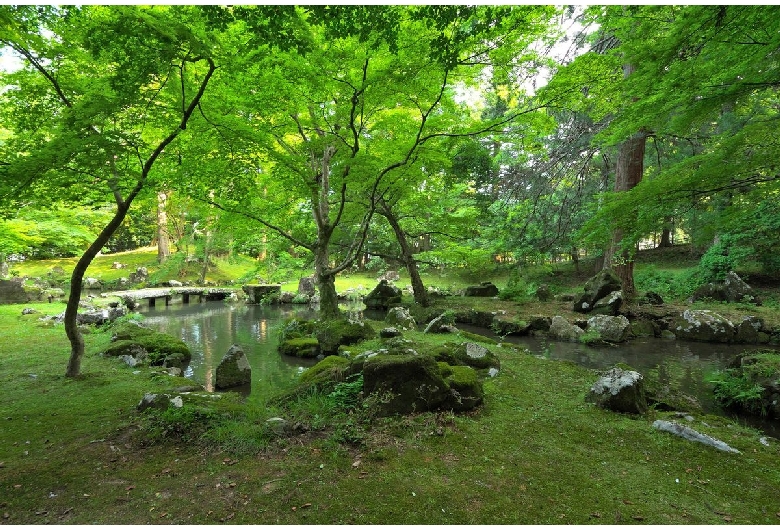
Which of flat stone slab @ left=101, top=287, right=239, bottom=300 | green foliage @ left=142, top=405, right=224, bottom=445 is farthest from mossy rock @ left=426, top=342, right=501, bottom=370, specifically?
flat stone slab @ left=101, top=287, right=239, bottom=300

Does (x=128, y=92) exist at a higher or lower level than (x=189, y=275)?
higher

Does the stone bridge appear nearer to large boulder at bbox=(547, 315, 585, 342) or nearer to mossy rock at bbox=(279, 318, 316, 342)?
mossy rock at bbox=(279, 318, 316, 342)

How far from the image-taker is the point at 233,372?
7.42 meters

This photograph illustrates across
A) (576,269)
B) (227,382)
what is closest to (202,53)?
(227,382)

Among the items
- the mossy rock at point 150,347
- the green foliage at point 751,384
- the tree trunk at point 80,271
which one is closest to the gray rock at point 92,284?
the mossy rock at point 150,347

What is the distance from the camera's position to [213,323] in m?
14.7

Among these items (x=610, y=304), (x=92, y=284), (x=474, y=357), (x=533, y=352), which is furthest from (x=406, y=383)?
(x=92, y=284)

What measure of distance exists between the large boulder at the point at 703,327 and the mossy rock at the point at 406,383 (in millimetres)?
9949

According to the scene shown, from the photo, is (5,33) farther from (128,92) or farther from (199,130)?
(199,130)

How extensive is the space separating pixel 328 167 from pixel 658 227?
27.8 feet

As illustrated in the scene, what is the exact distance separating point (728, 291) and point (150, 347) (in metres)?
18.6

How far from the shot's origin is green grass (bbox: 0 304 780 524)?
2742 mm

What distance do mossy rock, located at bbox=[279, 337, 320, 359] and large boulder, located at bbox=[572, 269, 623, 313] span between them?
9278 mm

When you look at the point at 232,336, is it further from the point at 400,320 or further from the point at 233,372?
the point at 400,320
